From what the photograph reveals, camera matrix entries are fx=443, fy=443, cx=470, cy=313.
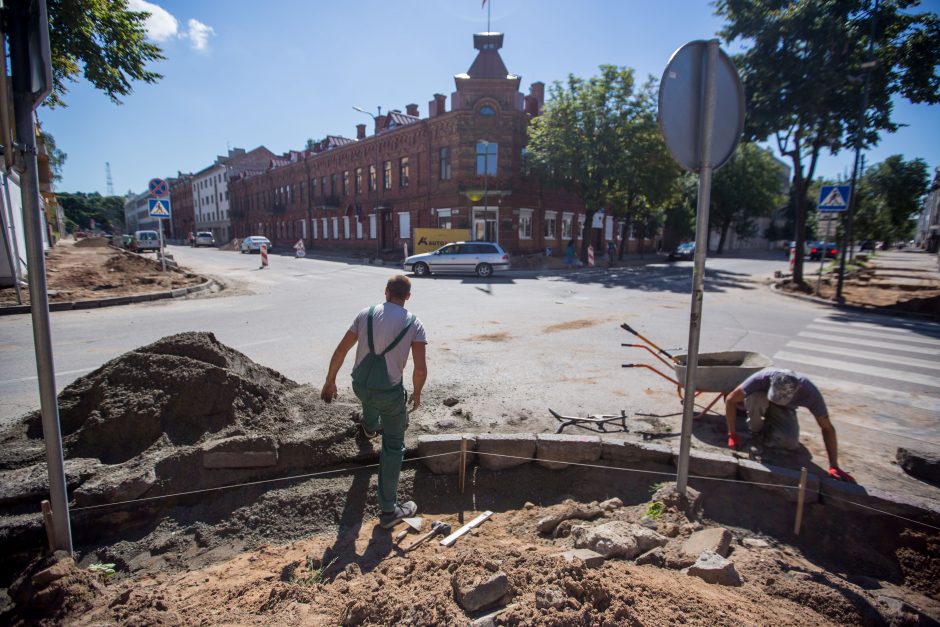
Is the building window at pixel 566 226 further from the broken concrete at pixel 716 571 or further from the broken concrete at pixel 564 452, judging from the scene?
the broken concrete at pixel 716 571

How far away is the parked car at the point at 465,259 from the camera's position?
22.3 m

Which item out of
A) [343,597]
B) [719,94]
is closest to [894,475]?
[719,94]

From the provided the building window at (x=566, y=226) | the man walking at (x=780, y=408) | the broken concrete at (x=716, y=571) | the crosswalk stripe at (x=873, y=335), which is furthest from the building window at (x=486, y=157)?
the broken concrete at (x=716, y=571)

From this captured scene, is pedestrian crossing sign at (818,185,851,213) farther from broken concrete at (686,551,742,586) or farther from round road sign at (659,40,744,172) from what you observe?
broken concrete at (686,551,742,586)

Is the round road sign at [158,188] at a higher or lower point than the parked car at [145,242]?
higher

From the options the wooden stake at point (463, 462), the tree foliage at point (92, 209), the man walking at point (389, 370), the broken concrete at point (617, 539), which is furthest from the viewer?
the tree foliage at point (92, 209)

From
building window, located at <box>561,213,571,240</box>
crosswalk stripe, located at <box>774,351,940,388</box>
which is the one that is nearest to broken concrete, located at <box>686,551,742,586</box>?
crosswalk stripe, located at <box>774,351,940,388</box>

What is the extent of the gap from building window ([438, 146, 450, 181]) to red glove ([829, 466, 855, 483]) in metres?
30.0

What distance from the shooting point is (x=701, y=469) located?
3.85m

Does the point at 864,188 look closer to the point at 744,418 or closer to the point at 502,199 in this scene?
the point at 502,199

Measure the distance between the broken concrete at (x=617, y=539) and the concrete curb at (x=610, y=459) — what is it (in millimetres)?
1006

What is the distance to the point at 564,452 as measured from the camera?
392 cm

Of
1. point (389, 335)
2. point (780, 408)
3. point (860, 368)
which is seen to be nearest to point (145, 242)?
point (389, 335)

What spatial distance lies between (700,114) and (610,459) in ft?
9.35
